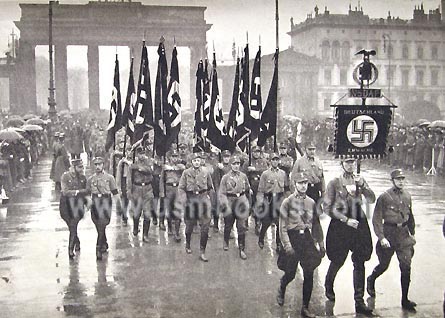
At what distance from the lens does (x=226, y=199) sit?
10.4 m

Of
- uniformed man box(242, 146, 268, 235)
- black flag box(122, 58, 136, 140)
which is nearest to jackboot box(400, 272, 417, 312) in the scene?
uniformed man box(242, 146, 268, 235)

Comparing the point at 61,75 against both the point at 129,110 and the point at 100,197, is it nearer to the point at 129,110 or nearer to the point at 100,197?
the point at 129,110

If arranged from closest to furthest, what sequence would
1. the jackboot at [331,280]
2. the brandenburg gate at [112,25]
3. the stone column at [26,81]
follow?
1. the jackboot at [331,280]
2. the brandenburg gate at [112,25]
3. the stone column at [26,81]

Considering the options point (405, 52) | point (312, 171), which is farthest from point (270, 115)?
point (405, 52)

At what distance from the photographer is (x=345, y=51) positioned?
2387 inches

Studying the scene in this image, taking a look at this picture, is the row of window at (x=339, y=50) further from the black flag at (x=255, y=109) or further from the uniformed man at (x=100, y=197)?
the uniformed man at (x=100, y=197)

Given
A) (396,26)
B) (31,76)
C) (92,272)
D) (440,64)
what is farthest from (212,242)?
(440,64)

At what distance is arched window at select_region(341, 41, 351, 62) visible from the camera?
60156mm

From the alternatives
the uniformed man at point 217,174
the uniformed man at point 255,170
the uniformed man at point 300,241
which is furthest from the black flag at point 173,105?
the uniformed man at point 300,241

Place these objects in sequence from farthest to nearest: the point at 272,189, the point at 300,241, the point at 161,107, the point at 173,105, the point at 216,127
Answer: the point at 216,127 < the point at 161,107 < the point at 173,105 < the point at 272,189 < the point at 300,241

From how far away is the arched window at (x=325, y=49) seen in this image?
197 feet

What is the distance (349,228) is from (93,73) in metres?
40.0

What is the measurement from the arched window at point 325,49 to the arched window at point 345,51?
139 centimetres

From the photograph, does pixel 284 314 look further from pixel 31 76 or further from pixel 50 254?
pixel 31 76
